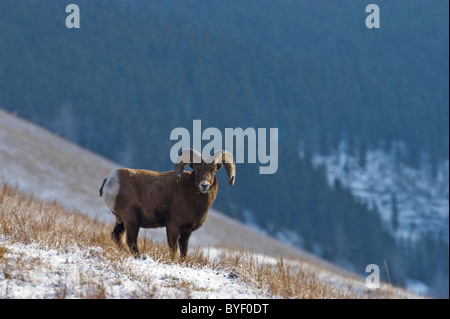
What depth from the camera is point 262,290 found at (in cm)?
645

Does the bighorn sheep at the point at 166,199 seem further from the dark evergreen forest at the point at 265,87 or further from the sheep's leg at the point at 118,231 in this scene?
the dark evergreen forest at the point at 265,87

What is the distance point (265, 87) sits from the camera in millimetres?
121625

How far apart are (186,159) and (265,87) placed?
11503 cm

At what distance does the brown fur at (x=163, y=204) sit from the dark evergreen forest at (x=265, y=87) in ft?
113

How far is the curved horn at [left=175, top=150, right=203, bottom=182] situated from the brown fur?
129mm

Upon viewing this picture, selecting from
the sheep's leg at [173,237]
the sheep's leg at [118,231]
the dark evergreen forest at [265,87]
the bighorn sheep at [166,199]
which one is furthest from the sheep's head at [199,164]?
the dark evergreen forest at [265,87]

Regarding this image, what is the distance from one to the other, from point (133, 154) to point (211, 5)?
76600mm

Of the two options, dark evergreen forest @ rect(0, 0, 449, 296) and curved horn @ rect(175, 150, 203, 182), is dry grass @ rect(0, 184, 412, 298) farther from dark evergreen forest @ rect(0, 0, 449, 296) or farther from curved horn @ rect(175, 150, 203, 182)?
dark evergreen forest @ rect(0, 0, 449, 296)

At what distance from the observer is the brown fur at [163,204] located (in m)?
8.24

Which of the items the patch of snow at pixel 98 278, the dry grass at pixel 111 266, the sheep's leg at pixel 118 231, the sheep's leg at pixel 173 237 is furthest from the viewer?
the sheep's leg at pixel 118 231

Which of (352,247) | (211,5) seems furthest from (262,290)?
(211,5)

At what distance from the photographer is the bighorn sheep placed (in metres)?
8.18

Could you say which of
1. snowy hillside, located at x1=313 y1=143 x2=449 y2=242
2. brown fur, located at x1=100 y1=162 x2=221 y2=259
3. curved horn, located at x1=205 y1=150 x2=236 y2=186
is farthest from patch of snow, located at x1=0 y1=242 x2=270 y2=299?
snowy hillside, located at x1=313 y1=143 x2=449 y2=242
